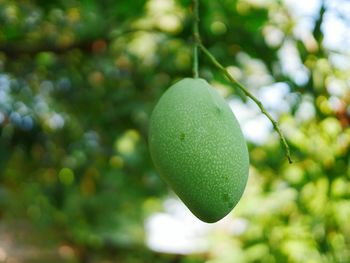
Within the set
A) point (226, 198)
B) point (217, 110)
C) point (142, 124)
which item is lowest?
point (226, 198)

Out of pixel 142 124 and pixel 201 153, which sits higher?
pixel 142 124

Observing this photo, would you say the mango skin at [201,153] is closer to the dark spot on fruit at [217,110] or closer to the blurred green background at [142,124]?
the dark spot on fruit at [217,110]

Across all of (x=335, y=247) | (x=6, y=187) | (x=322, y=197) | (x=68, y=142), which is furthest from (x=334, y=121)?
(x=6, y=187)

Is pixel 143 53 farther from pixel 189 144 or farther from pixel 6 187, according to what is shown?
pixel 189 144

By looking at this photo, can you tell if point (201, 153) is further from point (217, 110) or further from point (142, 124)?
point (142, 124)

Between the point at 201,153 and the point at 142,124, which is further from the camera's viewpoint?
the point at 142,124

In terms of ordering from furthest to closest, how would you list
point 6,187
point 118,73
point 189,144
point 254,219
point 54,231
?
point 54,231 < point 6,187 < point 118,73 < point 254,219 < point 189,144

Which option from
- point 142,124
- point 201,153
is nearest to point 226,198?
point 201,153
